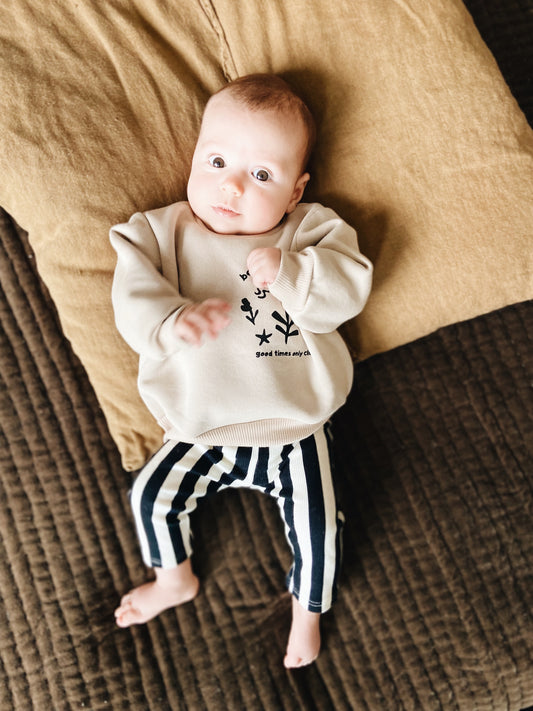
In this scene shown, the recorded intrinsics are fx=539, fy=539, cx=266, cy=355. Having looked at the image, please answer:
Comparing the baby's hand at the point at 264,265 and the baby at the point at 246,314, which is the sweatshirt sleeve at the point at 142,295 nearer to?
the baby at the point at 246,314

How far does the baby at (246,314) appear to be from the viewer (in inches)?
32.8

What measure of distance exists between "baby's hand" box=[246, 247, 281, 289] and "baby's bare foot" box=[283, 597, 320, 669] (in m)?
0.59

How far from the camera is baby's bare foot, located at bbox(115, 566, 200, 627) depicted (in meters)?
1.00

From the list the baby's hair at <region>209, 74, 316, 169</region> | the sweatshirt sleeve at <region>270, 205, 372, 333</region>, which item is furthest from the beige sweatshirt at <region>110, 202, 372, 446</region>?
the baby's hair at <region>209, 74, 316, 169</region>

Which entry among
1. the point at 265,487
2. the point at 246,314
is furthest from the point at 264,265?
the point at 265,487

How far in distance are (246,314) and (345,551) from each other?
52 cm

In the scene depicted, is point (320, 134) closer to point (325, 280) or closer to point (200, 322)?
point (325, 280)

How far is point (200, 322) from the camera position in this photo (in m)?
0.79

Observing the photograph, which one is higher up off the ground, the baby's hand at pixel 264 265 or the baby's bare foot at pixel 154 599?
the baby's hand at pixel 264 265

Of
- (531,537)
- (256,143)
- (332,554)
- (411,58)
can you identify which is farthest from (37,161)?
(531,537)

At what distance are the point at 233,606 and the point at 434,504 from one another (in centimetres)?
43

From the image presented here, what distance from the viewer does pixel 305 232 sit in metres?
0.90

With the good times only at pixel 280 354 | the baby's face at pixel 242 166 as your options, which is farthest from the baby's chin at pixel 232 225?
the good times only at pixel 280 354

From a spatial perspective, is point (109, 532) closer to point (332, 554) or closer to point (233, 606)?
point (233, 606)
